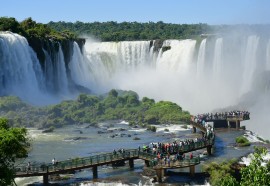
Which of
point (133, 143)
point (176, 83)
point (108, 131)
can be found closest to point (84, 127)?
point (108, 131)

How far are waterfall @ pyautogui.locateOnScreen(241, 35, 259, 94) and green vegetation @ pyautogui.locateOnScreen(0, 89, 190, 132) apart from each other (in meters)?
15.5

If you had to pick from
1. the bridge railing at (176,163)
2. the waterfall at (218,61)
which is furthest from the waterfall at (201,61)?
the bridge railing at (176,163)

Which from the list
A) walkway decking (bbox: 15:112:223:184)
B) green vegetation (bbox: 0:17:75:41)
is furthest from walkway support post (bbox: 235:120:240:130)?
green vegetation (bbox: 0:17:75:41)

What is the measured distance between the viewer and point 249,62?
7256cm

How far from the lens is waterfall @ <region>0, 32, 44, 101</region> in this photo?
6031cm

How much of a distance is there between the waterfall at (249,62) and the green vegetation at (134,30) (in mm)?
39178

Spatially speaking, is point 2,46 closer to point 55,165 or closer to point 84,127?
point 84,127

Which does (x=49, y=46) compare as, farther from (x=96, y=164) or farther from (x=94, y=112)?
(x=96, y=164)

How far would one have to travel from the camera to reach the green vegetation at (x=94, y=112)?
174ft

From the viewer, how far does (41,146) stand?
41719 millimetres

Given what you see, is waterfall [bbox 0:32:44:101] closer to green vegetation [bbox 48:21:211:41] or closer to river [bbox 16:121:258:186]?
river [bbox 16:121:258:186]

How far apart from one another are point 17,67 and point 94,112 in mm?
11366

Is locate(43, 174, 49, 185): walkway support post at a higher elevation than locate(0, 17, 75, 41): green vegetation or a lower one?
lower

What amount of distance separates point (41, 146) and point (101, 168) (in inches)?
382
